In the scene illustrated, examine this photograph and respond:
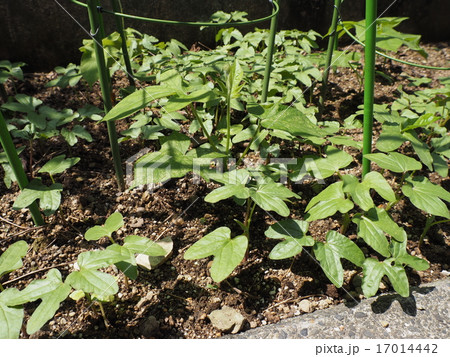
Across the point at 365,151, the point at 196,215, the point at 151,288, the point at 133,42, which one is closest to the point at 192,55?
the point at 133,42

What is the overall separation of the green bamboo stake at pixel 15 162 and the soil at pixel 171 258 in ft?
0.17

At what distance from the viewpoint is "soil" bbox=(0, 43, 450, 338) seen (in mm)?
999

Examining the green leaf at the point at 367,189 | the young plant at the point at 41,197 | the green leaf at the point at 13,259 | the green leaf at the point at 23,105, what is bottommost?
the green leaf at the point at 13,259

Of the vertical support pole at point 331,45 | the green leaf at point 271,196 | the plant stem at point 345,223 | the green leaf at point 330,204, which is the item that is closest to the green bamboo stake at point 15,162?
the green leaf at point 271,196

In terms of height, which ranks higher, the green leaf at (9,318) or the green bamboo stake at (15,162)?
the green bamboo stake at (15,162)

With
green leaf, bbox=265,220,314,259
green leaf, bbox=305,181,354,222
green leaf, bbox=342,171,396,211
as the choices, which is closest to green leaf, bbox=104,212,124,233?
green leaf, bbox=265,220,314,259

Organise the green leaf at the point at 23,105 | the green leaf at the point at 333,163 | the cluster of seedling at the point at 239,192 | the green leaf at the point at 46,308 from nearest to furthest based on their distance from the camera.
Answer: the green leaf at the point at 46,308, the cluster of seedling at the point at 239,192, the green leaf at the point at 333,163, the green leaf at the point at 23,105

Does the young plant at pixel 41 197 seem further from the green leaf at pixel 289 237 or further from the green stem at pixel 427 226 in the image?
the green stem at pixel 427 226

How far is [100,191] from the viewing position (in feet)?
4.45

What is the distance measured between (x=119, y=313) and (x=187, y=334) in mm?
186

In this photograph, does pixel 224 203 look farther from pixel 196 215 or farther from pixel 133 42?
pixel 133 42

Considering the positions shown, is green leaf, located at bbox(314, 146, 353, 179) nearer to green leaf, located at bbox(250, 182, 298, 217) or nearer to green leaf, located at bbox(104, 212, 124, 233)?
green leaf, located at bbox(250, 182, 298, 217)

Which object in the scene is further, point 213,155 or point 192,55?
point 192,55

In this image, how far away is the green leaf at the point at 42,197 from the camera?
3.58 feet
